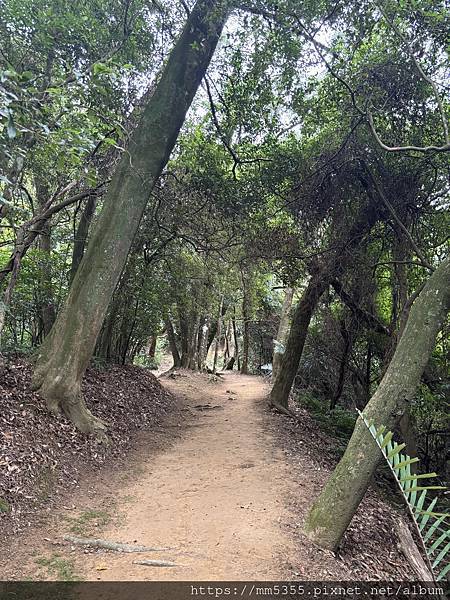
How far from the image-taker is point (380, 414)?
4090 millimetres

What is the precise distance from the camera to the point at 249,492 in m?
5.14

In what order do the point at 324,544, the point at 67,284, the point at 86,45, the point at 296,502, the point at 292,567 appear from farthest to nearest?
the point at 67,284 < the point at 86,45 < the point at 296,502 < the point at 324,544 < the point at 292,567

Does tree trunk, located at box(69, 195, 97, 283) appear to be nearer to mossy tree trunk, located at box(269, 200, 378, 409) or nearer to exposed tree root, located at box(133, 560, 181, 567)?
mossy tree trunk, located at box(269, 200, 378, 409)

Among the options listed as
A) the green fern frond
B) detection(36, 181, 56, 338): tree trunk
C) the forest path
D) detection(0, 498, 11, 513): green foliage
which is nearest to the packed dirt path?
the forest path

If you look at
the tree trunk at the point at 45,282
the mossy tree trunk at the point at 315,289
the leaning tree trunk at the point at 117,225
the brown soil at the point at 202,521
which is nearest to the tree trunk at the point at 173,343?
the mossy tree trunk at the point at 315,289

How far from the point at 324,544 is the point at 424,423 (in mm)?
7070

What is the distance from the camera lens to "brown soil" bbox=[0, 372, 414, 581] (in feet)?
11.0

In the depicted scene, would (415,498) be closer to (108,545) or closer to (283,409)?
(108,545)

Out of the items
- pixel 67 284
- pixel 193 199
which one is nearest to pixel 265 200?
pixel 193 199

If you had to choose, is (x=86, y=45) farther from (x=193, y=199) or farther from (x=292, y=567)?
(x=292, y=567)

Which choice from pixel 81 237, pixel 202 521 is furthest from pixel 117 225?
pixel 202 521

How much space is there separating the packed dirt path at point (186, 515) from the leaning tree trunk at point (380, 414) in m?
0.45

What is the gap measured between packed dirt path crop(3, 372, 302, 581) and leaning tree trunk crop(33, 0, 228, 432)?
1426mm

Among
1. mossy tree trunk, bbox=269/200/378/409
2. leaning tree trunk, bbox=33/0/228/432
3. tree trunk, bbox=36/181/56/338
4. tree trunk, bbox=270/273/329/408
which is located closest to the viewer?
leaning tree trunk, bbox=33/0/228/432
